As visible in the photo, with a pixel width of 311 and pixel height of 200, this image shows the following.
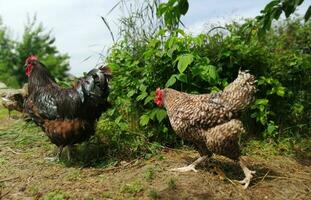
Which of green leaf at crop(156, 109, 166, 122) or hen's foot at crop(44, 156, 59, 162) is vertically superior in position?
green leaf at crop(156, 109, 166, 122)

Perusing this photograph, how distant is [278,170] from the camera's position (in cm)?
485

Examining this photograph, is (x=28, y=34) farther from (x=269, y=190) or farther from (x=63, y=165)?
(x=269, y=190)

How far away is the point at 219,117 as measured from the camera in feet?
13.8

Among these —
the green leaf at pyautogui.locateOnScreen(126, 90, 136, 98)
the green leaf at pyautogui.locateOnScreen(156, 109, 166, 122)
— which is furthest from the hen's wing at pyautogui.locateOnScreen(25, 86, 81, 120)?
the green leaf at pyautogui.locateOnScreen(156, 109, 166, 122)

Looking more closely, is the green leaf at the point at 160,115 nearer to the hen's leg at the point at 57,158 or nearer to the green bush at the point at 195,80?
the green bush at the point at 195,80

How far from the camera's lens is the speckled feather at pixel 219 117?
416 centimetres

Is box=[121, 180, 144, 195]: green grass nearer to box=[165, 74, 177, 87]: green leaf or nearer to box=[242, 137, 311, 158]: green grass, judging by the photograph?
box=[165, 74, 177, 87]: green leaf

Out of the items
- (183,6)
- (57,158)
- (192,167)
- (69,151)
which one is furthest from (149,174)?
(183,6)

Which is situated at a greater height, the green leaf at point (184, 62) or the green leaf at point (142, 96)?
the green leaf at point (184, 62)

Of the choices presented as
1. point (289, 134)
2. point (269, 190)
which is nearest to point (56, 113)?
point (269, 190)

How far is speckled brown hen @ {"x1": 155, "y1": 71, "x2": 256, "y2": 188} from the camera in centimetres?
416

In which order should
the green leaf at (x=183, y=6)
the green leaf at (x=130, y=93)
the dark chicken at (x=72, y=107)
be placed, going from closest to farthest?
the green leaf at (x=183, y=6) < the dark chicken at (x=72, y=107) < the green leaf at (x=130, y=93)

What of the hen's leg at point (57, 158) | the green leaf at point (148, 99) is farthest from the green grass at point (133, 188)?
the hen's leg at point (57, 158)

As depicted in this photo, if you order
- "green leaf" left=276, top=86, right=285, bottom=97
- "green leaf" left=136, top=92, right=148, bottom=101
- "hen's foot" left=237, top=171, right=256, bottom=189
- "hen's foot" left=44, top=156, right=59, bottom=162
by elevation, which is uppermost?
"green leaf" left=136, top=92, right=148, bottom=101
